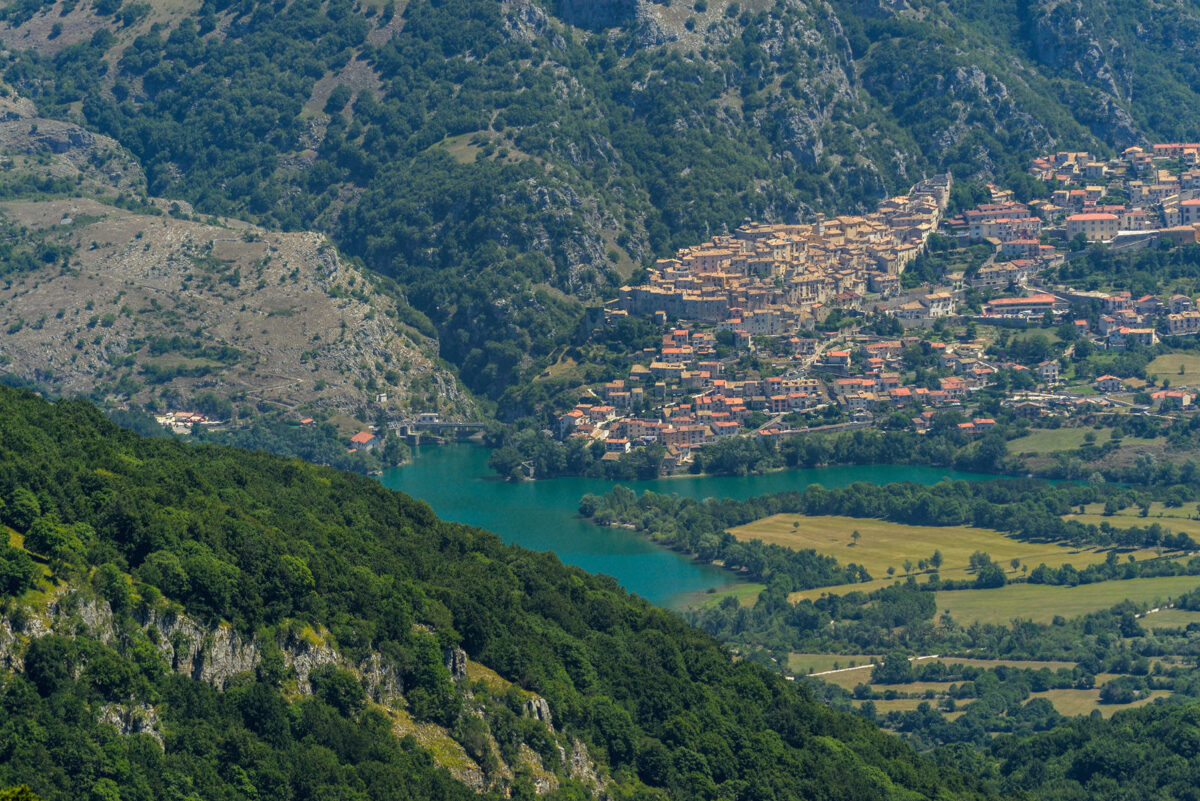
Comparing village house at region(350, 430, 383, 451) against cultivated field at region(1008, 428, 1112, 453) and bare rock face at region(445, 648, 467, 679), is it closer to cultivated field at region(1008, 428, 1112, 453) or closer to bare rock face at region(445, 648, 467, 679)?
cultivated field at region(1008, 428, 1112, 453)

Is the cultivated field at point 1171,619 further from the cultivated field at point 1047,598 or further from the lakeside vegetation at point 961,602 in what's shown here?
the cultivated field at point 1047,598

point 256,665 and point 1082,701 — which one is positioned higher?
point 256,665

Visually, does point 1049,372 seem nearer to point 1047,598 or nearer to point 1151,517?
point 1151,517

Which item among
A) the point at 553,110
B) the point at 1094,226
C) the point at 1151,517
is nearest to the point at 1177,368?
the point at 1094,226

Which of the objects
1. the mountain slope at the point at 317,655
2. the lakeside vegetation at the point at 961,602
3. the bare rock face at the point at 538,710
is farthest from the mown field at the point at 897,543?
the bare rock face at the point at 538,710

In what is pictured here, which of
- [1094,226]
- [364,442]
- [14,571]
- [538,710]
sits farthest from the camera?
[1094,226]

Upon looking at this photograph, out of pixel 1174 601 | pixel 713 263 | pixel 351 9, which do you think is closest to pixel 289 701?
pixel 1174 601
